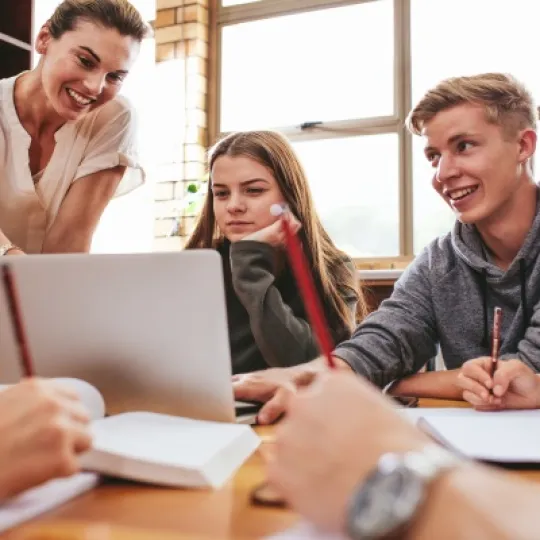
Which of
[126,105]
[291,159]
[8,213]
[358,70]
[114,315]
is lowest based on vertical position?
[114,315]

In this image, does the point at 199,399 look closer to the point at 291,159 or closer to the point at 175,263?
the point at 175,263

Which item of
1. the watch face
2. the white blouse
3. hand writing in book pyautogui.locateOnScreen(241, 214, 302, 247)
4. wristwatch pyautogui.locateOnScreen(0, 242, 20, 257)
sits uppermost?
the white blouse

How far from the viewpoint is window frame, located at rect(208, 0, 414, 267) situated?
306 centimetres

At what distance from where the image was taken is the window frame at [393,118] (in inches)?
121

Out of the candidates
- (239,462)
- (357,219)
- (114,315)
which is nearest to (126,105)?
(114,315)

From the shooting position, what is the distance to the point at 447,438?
638 mm

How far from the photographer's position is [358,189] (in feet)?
10.5

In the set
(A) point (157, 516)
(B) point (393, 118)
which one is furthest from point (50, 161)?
(B) point (393, 118)

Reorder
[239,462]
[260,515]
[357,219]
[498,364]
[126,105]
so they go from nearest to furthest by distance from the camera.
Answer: [260,515] → [239,462] → [498,364] → [126,105] → [357,219]

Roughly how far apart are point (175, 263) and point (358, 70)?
9.32ft

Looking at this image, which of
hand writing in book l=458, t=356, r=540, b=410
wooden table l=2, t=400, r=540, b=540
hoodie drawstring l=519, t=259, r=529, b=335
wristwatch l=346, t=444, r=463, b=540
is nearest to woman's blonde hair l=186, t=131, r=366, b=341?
hoodie drawstring l=519, t=259, r=529, b=335

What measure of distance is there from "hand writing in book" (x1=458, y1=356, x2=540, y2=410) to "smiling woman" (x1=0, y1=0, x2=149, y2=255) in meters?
1.10

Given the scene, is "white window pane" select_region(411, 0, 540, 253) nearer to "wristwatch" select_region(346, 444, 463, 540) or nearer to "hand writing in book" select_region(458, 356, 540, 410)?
"hand writing in book" select_region(458, 356, 540, 410)

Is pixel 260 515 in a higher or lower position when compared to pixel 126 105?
lower
